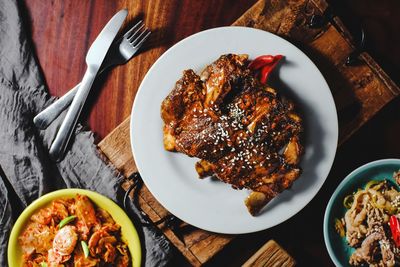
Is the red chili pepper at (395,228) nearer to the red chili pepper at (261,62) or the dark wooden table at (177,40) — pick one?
the dark wooden table at (177,40)

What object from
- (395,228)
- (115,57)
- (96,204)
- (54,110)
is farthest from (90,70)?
(395,228)

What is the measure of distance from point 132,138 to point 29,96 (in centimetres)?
55

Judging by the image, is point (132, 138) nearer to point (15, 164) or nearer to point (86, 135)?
point (86, 135)

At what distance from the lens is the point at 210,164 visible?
76.2 inches

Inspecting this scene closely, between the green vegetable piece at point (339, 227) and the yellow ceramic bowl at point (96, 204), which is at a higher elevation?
the yellow ceramic bowl at point (96, 204)

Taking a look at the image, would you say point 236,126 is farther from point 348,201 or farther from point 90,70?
point 90,70

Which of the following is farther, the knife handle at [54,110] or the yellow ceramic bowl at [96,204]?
the knife handle at [54,110]

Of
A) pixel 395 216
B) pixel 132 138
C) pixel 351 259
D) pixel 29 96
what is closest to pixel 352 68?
pixel 395 216

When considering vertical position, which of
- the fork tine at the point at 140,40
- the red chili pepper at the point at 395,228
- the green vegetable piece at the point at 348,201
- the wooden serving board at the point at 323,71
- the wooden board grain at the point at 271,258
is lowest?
the red chili pepper at the point at 395,228

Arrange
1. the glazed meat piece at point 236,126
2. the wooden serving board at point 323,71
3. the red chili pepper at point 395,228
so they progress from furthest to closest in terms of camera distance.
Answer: the wooden serving board at point 323,71
the red chili pepper at point 395,228
the glazed meat piece at point 236,126

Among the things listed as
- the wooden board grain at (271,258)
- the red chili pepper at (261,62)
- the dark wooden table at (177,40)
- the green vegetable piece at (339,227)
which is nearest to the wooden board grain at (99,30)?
the dark wooden table at (177,40)

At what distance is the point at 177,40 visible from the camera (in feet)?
7.12

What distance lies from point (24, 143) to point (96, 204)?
0.44m

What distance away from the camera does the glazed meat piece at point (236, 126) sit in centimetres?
185
